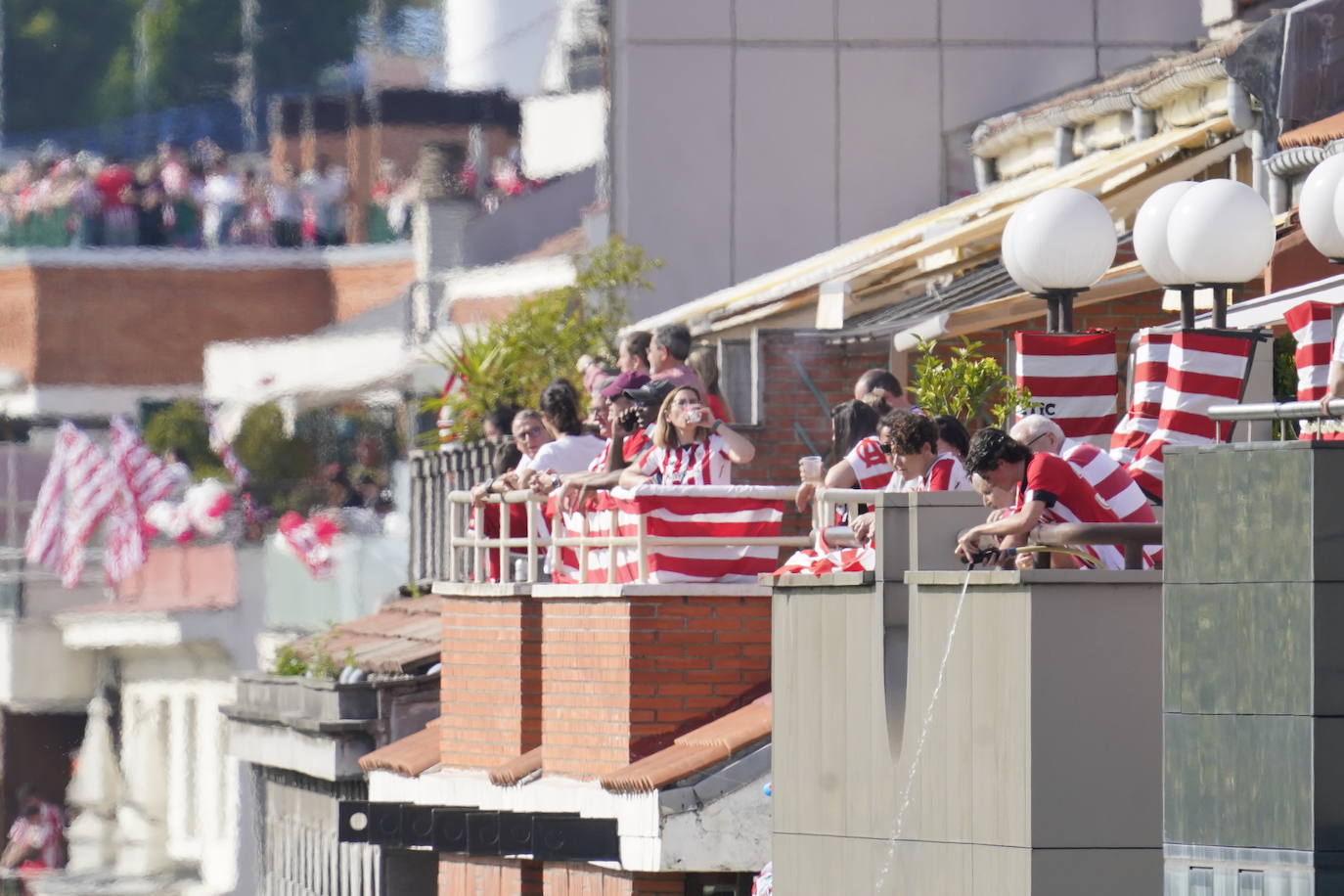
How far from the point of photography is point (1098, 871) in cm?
1341

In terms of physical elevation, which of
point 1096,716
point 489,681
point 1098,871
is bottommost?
point 1098,871

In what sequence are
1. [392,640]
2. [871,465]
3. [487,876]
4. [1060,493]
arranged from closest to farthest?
[1060,493], [871,465], [487,876], [392,640]

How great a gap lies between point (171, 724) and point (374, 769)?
788 inches

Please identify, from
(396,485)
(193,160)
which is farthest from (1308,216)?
(193,160)

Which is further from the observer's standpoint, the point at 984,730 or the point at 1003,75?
the point at 1003,75

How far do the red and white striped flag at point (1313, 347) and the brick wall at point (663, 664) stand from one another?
613 centimetres

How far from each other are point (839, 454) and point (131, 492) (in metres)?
25.3

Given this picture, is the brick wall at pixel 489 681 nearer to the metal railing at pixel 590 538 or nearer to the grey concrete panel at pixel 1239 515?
the metal railing at pixel 590 538

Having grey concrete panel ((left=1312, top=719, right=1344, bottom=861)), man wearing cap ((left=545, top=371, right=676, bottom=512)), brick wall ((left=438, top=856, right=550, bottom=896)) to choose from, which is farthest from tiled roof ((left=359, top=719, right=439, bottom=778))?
grey concrete panel ((left=1312, top=719, right=1344, bottom=861))

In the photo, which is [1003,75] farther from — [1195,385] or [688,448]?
[1195,385]

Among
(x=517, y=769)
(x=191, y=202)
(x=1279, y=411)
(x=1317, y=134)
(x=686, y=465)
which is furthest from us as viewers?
(x=191, y=202)

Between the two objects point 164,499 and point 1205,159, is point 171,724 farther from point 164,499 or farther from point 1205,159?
point 1205,159

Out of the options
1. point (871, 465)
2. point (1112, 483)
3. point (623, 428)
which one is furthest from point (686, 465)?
point (1112, 483)

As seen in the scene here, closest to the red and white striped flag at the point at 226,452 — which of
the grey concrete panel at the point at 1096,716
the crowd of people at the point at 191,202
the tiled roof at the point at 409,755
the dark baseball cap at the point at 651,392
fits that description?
the crowd of people at the point at 191,202
